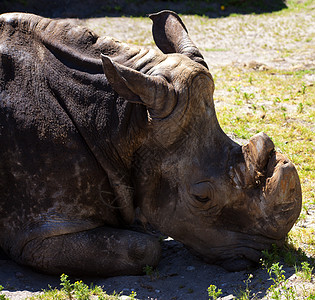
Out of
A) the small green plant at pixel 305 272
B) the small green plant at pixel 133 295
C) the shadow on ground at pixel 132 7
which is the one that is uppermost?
the shadow on ground at pixel 132 7

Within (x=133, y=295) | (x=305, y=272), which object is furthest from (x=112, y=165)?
(x=305, y=272)

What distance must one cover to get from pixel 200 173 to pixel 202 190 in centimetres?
14

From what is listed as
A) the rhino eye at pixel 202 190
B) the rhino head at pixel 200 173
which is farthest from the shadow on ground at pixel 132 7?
the rhino eye at pixel 202 190

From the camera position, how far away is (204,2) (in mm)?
19906

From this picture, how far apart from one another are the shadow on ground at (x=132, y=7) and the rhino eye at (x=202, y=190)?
13926mm

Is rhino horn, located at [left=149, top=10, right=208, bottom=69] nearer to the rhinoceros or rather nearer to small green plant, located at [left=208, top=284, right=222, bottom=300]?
the rhinoceros

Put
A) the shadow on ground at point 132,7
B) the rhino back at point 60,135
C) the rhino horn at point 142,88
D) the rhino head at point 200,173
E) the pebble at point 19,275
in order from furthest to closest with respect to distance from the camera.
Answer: the shadow on ground at point 132,7 → the pebble at point 19,275 → the rhino back at point 60,135 → the rhino head at point 200,173 → the rhino horn at point 142,88

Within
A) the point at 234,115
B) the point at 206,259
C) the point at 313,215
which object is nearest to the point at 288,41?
the point at 234,115

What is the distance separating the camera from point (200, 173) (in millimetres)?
4961

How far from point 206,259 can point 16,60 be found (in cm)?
241

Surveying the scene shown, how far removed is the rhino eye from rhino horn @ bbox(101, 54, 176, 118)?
644 millimetres

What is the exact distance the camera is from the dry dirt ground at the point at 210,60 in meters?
4.89

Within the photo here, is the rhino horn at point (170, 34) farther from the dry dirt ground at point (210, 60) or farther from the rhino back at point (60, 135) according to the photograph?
the dry dirt ground at point (210, 60)

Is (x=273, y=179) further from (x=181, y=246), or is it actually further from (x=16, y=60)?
(x=16, y=60)
